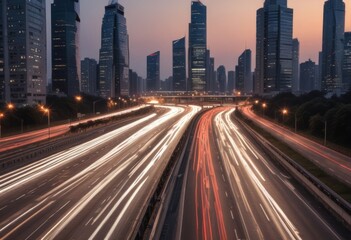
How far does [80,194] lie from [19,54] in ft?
515

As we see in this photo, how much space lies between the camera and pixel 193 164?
160ft

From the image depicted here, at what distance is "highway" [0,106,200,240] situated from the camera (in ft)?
83.8

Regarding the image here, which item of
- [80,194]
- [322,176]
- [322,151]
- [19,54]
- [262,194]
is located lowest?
[80,194]

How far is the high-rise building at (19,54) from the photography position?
170 metres

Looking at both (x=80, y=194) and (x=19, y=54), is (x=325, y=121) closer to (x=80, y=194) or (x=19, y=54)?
(x=80, y=194)

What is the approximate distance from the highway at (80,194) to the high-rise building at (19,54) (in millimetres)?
120610

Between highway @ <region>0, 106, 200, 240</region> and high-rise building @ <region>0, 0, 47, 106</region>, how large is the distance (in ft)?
396

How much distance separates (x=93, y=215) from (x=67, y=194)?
7.12m

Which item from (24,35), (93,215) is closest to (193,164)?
(93,215)

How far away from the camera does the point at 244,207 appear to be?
30.3 meters

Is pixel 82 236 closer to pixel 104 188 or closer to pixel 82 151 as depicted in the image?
pixel 104 188

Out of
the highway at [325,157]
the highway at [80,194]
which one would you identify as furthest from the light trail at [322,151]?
the highway at [80,194]

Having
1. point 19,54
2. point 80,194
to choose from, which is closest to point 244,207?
point 80,194

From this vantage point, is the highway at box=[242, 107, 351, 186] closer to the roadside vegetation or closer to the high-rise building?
the roadside vegetation
